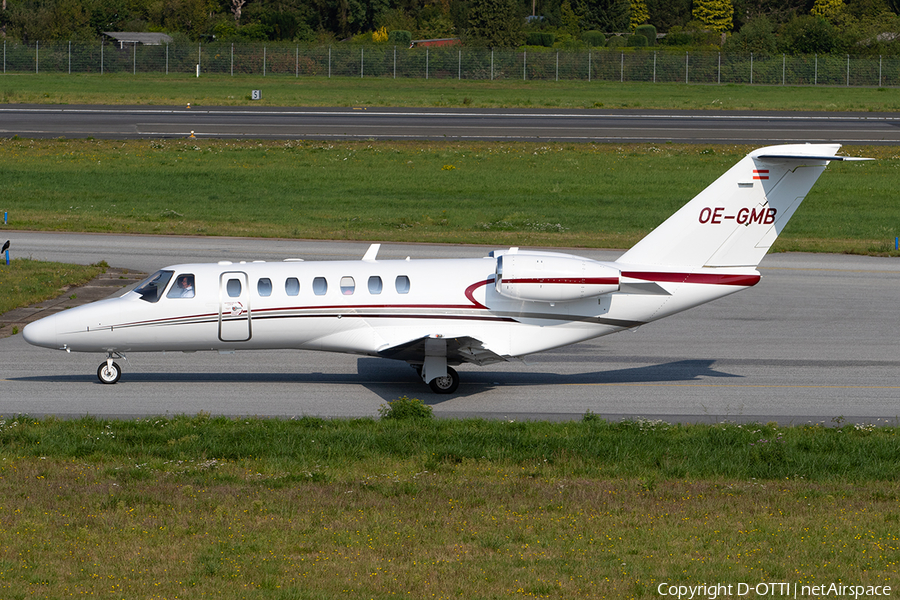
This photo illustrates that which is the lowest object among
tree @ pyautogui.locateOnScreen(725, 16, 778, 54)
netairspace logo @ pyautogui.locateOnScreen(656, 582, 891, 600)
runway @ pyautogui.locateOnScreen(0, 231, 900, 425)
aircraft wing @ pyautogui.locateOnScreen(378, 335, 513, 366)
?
runway @ pyautogui.locateOnScreen(0, 231, 900, 425)

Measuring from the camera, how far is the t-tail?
66.3 ft

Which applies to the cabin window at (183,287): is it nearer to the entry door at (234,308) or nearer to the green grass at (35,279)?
the entry door at (234,308)

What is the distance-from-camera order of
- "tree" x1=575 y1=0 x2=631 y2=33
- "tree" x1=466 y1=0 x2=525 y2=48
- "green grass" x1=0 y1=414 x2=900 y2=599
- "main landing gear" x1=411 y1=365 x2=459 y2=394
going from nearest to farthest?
"green grass" x1=0 y1=414 x2=900 y2=599, "main landing gear" x1=411 y1=365 x2=459 y2=394, "tree" x1=466 y1=0 x2=525 y2=48, "tree" x1=575 y1=0 x2=631 y2=33

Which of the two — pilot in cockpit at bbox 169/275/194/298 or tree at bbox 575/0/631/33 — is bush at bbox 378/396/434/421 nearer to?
pilot in cockpit at bbox 169/275/194/298

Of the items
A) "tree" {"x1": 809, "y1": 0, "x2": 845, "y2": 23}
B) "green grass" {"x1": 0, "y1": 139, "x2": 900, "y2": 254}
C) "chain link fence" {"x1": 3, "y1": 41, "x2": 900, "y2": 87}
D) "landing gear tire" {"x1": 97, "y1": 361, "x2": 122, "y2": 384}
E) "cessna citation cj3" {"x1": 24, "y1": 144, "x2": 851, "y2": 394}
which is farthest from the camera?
"tree" {"x1": 809, "y1": 0, "x2": 845, "y2": 23}

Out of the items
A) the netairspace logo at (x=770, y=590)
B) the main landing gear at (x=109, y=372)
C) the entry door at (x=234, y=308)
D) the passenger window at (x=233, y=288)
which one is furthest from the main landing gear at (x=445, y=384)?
the netairspace logo at (x=770, y=590)

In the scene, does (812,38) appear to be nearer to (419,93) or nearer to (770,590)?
(419,93)

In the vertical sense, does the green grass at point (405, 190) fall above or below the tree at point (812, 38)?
below

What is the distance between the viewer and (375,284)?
20469 mm

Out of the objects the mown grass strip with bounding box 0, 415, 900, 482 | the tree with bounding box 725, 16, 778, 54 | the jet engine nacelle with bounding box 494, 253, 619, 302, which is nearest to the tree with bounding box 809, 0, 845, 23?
the tree with bounding box 725, 16, 778, 54

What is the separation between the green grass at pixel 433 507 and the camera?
10.6m

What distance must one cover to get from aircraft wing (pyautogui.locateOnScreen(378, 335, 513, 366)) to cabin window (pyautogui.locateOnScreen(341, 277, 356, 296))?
1371mm

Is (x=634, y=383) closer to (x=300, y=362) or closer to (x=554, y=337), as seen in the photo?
(x=554, y=337)

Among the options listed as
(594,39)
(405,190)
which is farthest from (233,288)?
(594,39)
